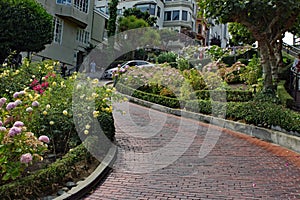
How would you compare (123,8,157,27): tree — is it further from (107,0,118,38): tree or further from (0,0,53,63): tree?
(0,0,53,63): tree

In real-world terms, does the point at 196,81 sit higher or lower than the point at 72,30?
lower

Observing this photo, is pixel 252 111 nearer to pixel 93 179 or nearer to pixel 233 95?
pixel 233 95

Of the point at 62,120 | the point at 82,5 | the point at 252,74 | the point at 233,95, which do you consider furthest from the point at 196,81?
the point at 82,5

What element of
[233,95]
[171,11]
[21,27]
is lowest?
[233,95]

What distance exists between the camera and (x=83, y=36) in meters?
34.2

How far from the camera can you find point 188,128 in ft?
36.0

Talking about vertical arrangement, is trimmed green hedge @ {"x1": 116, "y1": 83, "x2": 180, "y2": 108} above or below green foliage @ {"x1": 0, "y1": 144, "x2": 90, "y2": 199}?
above

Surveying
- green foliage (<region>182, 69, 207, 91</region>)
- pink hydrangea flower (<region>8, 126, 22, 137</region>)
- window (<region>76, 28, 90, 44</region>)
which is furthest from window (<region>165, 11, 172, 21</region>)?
pink hydrangea flower (<region>8, 126, 22, 137</region>)

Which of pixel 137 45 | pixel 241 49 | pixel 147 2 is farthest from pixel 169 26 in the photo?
pixel 241 49

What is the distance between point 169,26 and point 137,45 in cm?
1731

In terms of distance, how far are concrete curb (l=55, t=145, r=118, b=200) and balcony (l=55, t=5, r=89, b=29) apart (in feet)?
80.3

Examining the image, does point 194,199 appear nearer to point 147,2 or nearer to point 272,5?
point 272,5

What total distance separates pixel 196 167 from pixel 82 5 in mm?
28251

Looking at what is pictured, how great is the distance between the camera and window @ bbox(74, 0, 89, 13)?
3088 centimetres
